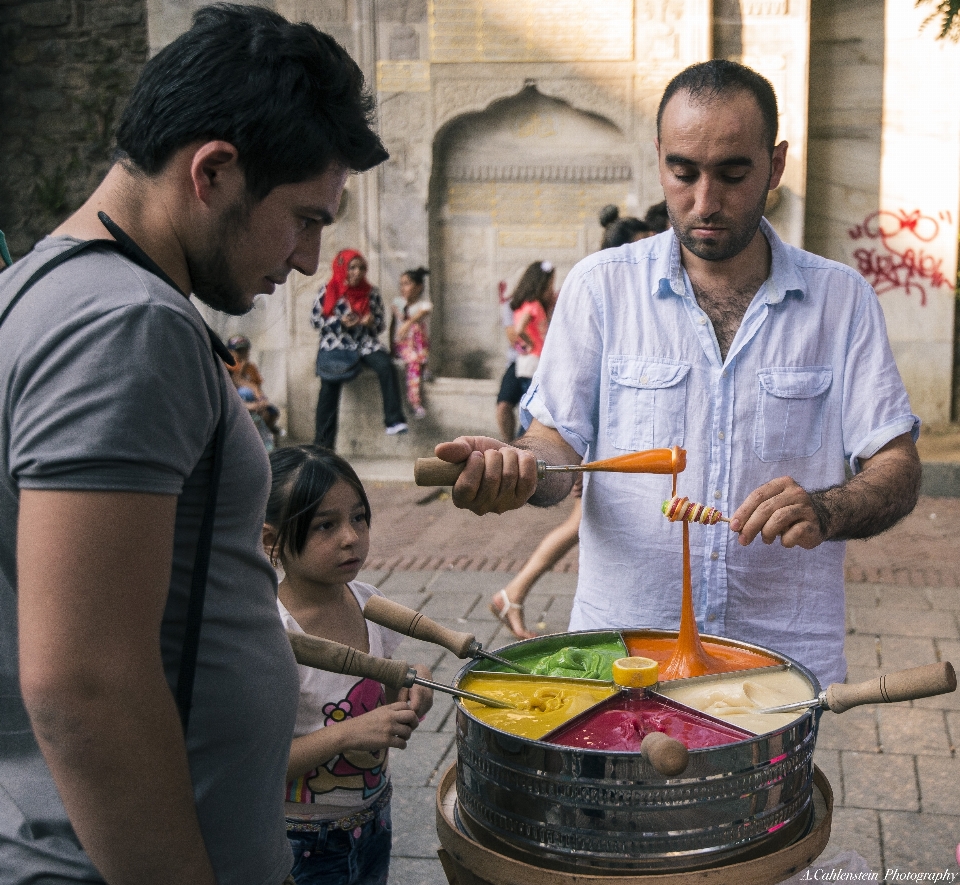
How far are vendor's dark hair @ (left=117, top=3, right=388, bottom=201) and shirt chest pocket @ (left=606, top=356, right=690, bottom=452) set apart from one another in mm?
1133

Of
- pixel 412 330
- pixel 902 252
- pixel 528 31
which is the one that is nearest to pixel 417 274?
pixel 412 330

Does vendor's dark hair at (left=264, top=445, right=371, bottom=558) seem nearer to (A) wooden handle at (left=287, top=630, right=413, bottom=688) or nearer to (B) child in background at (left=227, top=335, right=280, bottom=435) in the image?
(A) wooden handle at (left=287, top=630, right=413, bottom=688)

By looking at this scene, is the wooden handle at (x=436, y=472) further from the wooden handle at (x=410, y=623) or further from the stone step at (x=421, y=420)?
the stone step at (x=421, y=420)

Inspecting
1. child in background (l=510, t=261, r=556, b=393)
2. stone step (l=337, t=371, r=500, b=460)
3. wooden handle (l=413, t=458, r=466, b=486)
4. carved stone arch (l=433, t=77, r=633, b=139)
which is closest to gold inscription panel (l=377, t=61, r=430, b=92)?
carved stone arch (l=433, t=77, r=633, b=139)

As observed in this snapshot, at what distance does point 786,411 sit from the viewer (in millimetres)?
2346

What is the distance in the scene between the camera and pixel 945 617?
5387 mm

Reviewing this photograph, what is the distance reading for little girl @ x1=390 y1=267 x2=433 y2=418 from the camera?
9352mm

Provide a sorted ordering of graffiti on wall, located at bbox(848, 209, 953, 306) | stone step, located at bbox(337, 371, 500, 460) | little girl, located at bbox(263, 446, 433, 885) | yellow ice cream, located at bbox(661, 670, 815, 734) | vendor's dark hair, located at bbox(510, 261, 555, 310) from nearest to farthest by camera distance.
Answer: yellow ice cream, located at bbox(661, 670, 815, 734), little girl, located at bbox(263, 446, 433, 885), vendor's dark hair, located at bbox(510, 261, 555, 310), graffiti on wall, located at bbox(848, 209, 953, 306), stone step, located at bbox(337, 371, 500, 460)

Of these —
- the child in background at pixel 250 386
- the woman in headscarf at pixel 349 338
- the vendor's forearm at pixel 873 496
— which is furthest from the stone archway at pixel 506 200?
the vendor's forearm at pixel 873 496

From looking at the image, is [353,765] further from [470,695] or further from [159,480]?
[159,480]

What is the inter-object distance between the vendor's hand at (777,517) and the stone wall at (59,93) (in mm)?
9992

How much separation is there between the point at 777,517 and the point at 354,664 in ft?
2.51

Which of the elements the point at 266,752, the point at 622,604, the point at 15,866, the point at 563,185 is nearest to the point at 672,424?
the point at 622,604

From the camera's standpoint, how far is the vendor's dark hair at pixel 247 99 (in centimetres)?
130
